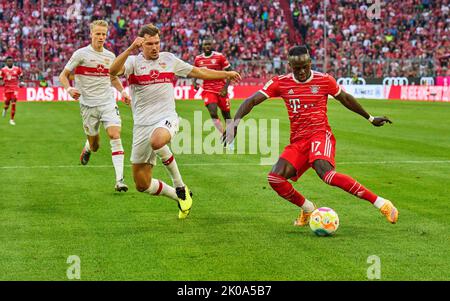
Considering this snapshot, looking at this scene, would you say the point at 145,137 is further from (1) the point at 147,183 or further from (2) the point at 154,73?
(2) the point at 154,73

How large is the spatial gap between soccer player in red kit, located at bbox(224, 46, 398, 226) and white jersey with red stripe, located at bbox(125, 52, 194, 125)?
142 centimetres

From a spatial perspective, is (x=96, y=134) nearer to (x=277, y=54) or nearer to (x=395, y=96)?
(x=395, y=96)

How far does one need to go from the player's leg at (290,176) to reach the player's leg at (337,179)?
24 cm

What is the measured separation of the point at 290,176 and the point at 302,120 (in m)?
0.71

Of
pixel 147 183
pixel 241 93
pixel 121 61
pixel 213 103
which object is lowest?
pixel 241 93

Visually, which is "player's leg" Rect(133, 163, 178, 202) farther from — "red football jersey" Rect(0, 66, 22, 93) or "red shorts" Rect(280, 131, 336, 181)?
"red football jersey" Rect(0, 66, 22, 93)

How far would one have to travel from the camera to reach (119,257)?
29.4 feet

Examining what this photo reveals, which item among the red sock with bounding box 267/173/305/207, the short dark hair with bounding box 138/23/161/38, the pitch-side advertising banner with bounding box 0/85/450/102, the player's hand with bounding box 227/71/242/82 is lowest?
the pitch-side advertising banner with bounding box 0/85/450/102

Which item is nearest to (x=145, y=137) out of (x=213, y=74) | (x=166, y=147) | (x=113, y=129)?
(x=166, y=147)

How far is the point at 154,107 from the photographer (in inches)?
460

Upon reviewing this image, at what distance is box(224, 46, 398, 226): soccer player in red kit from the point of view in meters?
10.6

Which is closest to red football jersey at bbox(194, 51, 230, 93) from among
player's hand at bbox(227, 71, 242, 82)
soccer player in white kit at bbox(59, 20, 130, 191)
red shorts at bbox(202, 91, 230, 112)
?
red shorts at bbox(202, 91, 230, 112)
